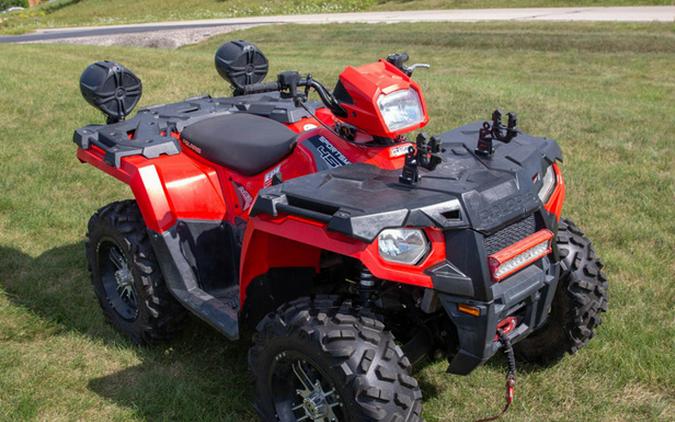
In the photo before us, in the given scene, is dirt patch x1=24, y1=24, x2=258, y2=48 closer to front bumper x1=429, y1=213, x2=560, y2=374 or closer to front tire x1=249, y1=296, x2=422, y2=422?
front tire x1=249, y1=296, x2=422, y2=422

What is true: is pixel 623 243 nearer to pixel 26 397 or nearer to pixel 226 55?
pixel 226 55

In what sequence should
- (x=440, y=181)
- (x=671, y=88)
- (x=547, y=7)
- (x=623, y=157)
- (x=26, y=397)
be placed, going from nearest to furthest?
(x=440, y=181) → (x=26, y=397) → (x=623, y=157) → (x=671, y=88) → (x=547, y=7)

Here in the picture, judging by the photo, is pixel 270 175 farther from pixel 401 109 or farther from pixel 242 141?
pixel 401 109

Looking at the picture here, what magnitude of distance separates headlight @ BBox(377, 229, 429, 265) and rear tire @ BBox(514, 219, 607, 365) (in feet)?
3.68

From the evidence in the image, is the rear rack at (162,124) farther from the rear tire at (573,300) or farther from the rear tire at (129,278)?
the rear tire at (573,300)

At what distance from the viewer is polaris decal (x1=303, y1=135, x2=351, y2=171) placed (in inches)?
139

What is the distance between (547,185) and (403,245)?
104 centimetres

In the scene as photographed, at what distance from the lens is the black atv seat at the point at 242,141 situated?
385cm

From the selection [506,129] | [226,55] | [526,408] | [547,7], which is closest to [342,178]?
[506,129]

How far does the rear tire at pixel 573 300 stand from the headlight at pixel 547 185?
0.37m

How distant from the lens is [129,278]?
4.33 m

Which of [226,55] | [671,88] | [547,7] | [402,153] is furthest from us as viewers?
[547,7]

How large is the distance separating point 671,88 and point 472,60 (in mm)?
5121

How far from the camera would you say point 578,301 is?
362cm
